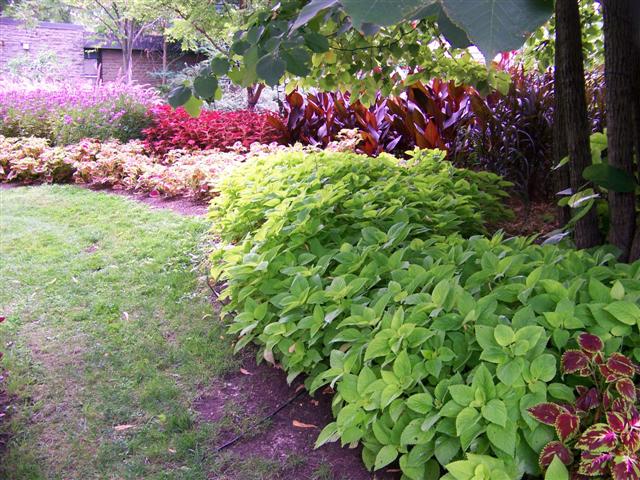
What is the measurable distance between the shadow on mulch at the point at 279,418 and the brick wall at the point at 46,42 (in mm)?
22736

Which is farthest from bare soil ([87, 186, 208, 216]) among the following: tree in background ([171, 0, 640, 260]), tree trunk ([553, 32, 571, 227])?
tree trunk ([553, 32, 571, 227])

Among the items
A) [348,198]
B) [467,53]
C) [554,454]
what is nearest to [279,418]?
[554,454]

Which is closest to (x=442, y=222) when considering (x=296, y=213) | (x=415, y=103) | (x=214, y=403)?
(x=296, y=213)

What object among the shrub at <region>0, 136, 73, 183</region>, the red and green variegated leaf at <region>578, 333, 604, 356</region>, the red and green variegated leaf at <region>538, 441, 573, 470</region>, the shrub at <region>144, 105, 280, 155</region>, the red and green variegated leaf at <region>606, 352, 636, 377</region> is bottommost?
the red and green variegated leaf at <region>538, 441, 573, 470</region>

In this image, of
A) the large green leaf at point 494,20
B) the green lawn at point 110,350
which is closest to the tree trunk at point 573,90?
the green lawn at point 110,350

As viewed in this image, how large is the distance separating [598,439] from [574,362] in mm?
250

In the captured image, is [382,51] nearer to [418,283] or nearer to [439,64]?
[439,64]

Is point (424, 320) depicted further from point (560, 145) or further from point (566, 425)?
point (560, 145)

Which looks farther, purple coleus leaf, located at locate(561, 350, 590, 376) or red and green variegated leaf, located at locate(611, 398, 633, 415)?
purple coleus leaf, located at locate(561, 350, 590, 376)

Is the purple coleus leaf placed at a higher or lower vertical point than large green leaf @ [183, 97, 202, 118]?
lower

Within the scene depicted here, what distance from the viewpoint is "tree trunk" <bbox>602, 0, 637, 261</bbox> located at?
251 centimetres

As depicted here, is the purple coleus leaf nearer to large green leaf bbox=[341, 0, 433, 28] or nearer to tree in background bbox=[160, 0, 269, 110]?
large green leaf bbox=[341, 0, 433, 28]

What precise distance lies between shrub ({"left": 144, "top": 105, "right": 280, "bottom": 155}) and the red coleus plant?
6823 mm

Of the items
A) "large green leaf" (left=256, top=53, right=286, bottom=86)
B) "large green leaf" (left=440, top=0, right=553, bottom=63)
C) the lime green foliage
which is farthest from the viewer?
the lime green foliage
